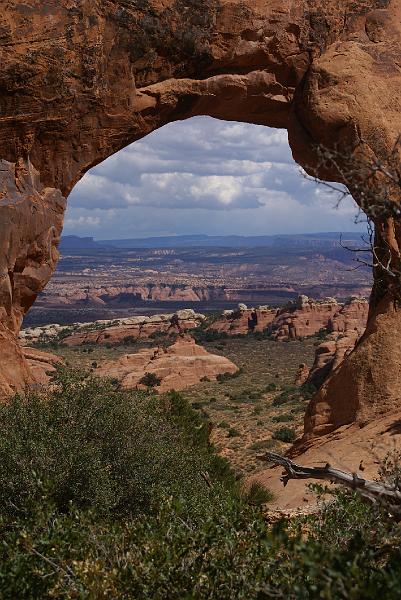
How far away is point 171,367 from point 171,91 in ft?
85.7

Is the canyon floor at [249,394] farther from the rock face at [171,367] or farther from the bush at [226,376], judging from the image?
the rock face at [171,367]

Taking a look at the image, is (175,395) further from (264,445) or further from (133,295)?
Result: (133,295)

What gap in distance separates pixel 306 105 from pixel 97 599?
46.8 feet

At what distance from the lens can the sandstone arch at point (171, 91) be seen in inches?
586

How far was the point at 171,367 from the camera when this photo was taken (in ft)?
134

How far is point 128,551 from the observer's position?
6383 millimetres

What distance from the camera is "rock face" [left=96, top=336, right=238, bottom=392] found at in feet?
129

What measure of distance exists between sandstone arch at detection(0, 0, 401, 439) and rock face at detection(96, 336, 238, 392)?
73.7ft

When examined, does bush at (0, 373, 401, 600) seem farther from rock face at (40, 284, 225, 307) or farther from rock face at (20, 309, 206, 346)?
rock face at (40, 284, 225, 307)

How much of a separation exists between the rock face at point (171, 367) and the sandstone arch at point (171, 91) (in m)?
22.5

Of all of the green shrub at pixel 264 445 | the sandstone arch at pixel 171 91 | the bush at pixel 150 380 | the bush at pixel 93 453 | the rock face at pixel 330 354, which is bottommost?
the bush at pixel 150 380

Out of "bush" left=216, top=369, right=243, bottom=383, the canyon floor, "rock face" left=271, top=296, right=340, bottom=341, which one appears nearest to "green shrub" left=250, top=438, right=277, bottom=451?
the canyon floor

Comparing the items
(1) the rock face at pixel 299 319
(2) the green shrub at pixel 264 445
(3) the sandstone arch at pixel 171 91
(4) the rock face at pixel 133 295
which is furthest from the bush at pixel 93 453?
(4) the rock face at pixel 133 295

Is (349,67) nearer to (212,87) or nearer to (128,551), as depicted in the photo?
(212,87)
